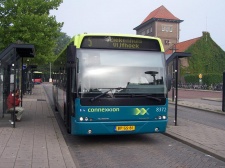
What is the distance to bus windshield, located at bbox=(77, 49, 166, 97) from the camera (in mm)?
8469

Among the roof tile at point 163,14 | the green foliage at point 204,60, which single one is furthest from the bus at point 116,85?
the roof tile at point 163,14

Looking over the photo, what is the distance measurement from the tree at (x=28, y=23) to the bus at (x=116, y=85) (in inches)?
813

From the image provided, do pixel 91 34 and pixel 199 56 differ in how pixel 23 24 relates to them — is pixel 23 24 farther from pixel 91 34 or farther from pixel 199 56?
pixel 199 56

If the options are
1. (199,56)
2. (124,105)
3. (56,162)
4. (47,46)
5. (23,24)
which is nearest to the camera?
(56,162)

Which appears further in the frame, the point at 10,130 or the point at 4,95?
the point at 4,95

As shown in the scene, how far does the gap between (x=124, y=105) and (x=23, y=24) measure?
21.9m

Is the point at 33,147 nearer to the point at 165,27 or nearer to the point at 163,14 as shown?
the point at 165,27

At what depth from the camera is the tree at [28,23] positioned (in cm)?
2812

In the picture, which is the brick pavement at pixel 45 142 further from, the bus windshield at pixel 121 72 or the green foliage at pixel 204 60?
the green foliage at pixel 204 60

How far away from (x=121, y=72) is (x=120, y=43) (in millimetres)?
845

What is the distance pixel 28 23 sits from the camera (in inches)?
1113

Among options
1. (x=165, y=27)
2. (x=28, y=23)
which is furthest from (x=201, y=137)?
(x=165, y=27)

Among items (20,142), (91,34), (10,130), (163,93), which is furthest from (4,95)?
(163,93)

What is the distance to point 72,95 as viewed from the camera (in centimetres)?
880
